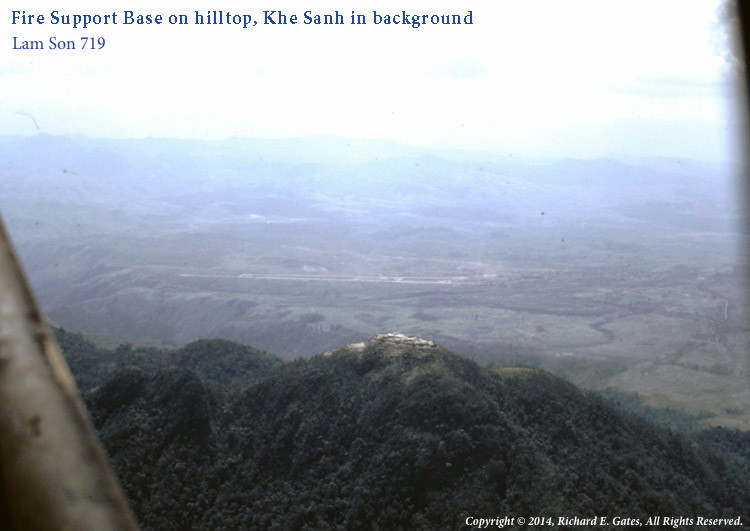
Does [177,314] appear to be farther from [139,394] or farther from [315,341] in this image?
[139,394]

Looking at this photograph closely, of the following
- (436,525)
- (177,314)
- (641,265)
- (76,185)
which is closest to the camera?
(436,525)

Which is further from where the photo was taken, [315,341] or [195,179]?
[195,179]

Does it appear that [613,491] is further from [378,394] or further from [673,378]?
[673,378]

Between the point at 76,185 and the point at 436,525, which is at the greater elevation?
the point at 76,185

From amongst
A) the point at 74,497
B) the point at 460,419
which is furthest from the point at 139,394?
the point at 74,497

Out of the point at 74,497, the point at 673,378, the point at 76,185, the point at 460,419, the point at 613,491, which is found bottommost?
the point at 673,378

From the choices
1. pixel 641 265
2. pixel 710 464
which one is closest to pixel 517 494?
pixel 710 464

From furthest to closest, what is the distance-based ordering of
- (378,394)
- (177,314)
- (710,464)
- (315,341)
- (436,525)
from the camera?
(177,314)
(315,341)
(710,464)
(378,394)
(436,525)
